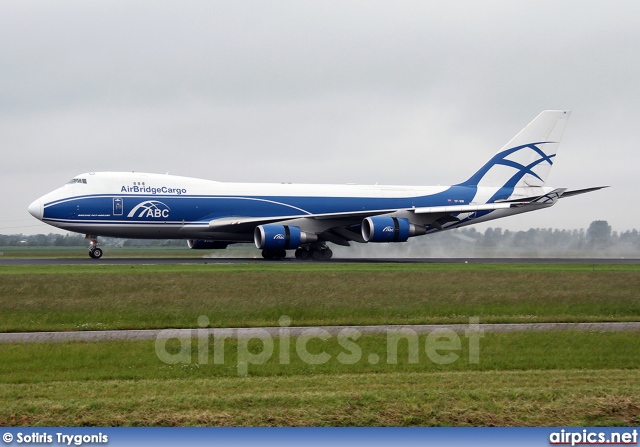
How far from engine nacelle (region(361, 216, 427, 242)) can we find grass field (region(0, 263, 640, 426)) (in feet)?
42.5

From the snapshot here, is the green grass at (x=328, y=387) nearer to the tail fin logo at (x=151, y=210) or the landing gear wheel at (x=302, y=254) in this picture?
the tail fin logo at (x=151, y=210)

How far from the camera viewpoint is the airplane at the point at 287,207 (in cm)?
4297

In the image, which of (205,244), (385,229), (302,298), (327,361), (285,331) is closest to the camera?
(327,361)

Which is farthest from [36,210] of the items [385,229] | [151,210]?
[385,229]

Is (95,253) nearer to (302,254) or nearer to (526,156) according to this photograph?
(302,254)

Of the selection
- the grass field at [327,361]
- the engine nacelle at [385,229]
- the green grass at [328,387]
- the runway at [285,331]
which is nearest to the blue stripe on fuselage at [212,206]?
the engine nacelle at [385,229]

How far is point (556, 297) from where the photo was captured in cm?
2684

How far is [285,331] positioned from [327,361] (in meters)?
3.80

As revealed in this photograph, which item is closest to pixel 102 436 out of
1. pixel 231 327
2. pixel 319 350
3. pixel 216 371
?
pixel 216 371

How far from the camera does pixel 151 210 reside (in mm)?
43438

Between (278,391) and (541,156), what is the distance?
144 ft

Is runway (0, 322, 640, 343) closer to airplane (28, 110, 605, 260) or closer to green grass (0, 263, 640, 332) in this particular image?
green grass (0, 263, 640, 332)

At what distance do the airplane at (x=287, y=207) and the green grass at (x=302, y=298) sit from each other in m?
15.1

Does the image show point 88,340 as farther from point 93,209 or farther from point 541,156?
point 541,156
